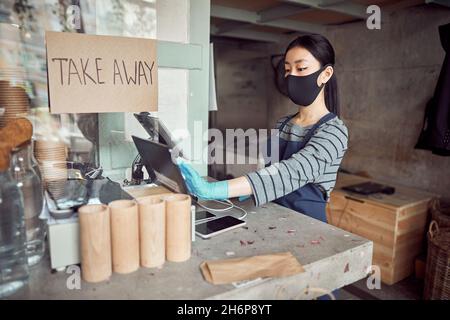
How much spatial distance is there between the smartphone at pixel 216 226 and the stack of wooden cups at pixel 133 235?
16 cm

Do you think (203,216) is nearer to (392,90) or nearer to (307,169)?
(307,169)

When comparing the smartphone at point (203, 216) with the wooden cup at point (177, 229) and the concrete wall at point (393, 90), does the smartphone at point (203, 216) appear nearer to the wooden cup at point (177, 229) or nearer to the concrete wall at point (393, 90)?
the wooden cup at point (177, 229)

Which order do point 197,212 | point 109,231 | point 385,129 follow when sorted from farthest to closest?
point 385,129 < point 197,212 < point 109,231

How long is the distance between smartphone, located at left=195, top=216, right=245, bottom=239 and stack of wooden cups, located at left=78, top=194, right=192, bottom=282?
6.2 inches

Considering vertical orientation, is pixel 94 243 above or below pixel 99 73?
below

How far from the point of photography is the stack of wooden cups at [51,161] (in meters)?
1.13

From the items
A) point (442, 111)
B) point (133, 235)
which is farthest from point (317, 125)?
point (442, 111)

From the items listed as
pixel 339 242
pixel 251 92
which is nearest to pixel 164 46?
pixel 339 242

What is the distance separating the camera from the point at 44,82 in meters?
1.54

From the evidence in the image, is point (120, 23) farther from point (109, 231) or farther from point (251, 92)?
point (251, 92)

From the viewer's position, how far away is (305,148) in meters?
1.25

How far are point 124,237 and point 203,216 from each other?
1.45 ft

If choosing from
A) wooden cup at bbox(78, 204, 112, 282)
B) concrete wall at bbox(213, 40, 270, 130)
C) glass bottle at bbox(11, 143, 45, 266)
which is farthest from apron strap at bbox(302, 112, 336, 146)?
concrete wall at bbox(213, 40, 270, 130)
